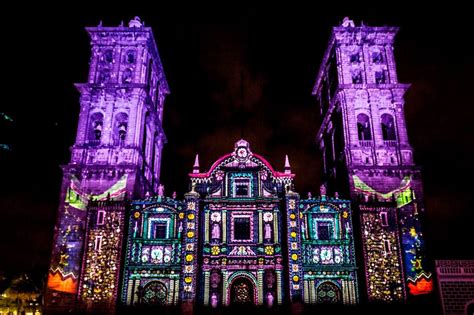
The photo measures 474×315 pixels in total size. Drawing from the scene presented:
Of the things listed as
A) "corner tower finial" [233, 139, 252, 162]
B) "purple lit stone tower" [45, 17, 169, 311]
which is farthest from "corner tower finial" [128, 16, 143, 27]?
"corner tower finial" [233, 139, 252, 162]

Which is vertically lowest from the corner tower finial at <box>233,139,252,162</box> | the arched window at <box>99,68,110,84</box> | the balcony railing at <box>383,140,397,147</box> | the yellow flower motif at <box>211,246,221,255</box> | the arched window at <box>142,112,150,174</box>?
the yellow flower motif at <box>211,246,221,255</box>

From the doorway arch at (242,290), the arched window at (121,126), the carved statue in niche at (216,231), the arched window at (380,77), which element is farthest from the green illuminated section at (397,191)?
the arched window at (121,126)

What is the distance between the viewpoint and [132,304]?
3431cm

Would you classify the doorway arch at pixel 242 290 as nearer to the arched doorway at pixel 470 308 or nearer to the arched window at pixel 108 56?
the arched doorway at pixel 470 308

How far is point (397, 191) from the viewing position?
38062 mm

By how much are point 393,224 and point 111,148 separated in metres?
24.9

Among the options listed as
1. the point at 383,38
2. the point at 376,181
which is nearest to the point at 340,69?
the point at 383,38

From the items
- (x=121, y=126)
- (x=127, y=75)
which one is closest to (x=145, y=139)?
(x=121, y=126)

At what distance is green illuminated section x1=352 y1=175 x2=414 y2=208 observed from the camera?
1483 inches

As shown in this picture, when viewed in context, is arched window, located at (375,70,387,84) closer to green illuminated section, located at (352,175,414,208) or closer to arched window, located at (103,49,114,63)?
green illuminated section, located at (352,175,414,208)

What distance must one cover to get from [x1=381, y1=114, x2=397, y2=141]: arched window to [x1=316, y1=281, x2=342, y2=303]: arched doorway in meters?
14.7

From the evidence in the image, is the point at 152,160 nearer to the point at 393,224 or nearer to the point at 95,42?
the point at 95,42

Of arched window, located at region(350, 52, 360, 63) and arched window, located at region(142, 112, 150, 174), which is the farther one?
arched window, located at region(350, 52, 360, 63)

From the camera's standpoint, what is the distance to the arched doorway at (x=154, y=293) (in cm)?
3472
